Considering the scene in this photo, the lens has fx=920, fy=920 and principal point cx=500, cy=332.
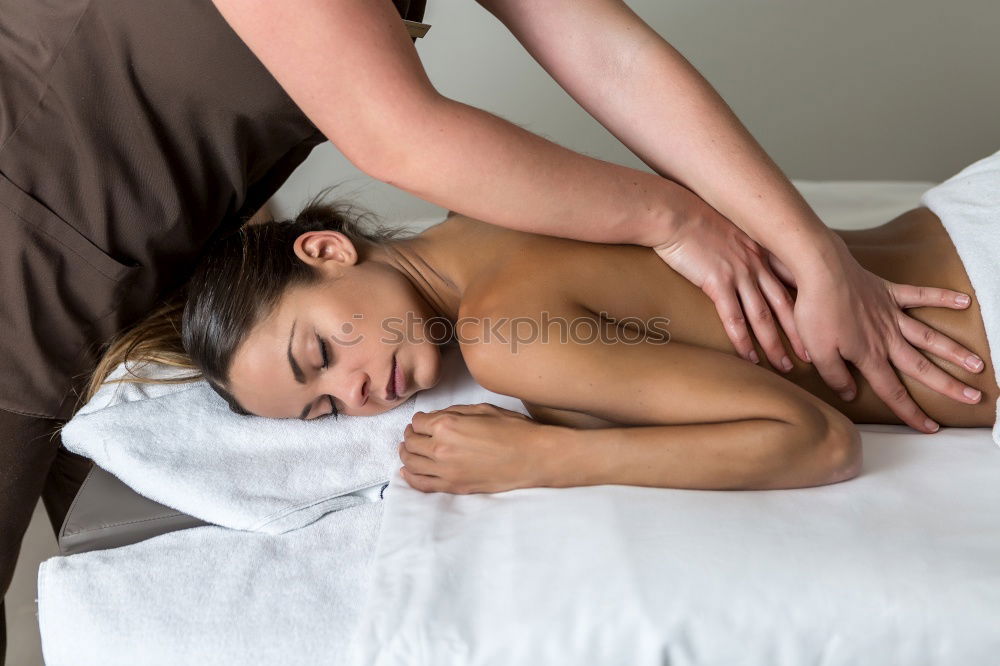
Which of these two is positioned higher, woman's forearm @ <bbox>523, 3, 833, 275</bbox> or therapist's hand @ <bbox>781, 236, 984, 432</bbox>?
woman's forearm @ <bbox>523, 3, 833, 275</bbox>

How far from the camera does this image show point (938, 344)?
4.22ft

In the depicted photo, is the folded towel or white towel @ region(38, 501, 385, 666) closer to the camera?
white towel @ region(38, 501, 385, 666)

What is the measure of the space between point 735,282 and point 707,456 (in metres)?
0.28

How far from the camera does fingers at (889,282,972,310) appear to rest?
1303 millimetres

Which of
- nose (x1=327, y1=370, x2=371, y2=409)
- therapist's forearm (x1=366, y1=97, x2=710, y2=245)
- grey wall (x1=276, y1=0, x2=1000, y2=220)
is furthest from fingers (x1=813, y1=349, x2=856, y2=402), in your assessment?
grey wall (x1=276, y1=0, x2=1000, y2=220)

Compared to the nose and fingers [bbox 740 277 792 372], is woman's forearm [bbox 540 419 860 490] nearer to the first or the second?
fingers [bbox 740 277 792 372]

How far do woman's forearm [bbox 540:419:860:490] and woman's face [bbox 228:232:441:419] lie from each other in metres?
0.30

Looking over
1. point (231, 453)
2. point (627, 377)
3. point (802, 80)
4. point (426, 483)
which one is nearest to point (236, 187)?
point (231, 453)

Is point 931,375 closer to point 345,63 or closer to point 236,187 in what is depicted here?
point 345,63

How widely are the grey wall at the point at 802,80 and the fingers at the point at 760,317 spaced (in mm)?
1572

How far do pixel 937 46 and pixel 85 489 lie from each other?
2661mm

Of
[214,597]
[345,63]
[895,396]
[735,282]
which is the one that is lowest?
[214,597]

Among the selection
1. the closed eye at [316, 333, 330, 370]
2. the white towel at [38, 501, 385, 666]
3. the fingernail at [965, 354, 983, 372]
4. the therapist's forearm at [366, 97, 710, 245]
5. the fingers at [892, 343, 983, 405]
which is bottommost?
the white towel at [38, 501, 385, 666]

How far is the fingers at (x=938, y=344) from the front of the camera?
1282mm
